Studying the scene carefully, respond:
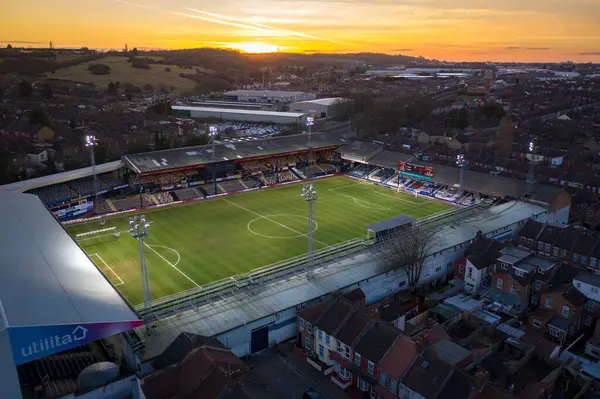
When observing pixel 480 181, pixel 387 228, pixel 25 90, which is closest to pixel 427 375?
pixel 387 228

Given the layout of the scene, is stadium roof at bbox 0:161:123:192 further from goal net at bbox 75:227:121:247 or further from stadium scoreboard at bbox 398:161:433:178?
stadium scoreboard at bbox 398:161:433:178

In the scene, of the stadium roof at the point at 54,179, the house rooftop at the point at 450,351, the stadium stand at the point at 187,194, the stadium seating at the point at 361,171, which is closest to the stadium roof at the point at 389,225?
the house rooftop at the point at 450,351

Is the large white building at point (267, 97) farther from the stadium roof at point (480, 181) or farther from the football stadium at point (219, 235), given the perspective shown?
the stadium roof at point (480, 181)

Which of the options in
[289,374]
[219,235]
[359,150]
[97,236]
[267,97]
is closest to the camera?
[289,374]

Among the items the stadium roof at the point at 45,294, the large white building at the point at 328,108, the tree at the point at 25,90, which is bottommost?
the stadium roof at the point at 45,294

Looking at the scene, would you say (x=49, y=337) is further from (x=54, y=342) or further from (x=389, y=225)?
(x=389, y=225)

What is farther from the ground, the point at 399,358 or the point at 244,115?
the point at 244,115
